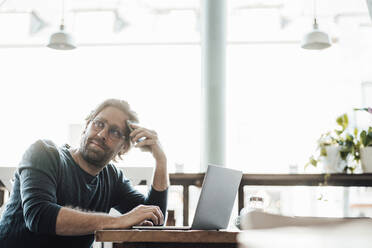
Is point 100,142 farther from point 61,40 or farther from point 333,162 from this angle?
point 61,40

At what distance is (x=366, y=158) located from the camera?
256cm

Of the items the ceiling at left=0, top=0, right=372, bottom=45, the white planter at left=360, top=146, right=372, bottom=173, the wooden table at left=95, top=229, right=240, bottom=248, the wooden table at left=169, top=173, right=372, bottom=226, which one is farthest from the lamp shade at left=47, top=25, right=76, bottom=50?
the wooden table at left=95, top=229, right=240, bottom=248

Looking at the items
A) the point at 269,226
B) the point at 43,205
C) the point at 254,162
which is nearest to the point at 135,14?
the point at 254,162

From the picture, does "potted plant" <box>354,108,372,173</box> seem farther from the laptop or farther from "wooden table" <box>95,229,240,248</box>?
"wooden table" <box>95,229,240,248</box>

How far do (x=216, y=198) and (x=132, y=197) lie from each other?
0.74 metres

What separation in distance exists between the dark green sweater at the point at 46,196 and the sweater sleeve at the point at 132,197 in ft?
0.08

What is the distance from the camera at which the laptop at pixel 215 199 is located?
4.58 ft

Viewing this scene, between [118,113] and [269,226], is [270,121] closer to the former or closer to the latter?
[118,113]

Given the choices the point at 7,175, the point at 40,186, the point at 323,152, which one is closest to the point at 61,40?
the point at 7,175

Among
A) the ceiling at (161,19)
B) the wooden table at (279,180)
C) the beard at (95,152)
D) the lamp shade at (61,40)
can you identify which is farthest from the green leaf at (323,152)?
the ceiling at (161,19)

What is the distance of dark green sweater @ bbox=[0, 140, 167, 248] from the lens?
1565 millimetres

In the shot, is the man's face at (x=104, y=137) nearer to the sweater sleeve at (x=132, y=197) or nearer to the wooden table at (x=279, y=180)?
the sweater sleeve at (x=132, y=197)

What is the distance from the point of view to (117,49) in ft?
26.8

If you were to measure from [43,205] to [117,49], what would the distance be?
6.88 metres
